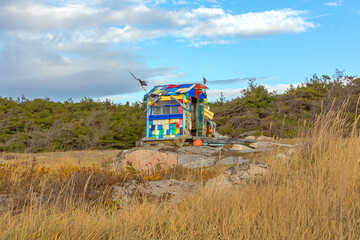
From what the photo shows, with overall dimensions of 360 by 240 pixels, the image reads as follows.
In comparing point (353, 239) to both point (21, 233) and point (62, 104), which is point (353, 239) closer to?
point (21, 233)

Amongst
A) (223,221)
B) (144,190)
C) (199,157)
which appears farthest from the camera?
(199,157)

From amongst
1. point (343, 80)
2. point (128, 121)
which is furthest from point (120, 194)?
point (343, 80)

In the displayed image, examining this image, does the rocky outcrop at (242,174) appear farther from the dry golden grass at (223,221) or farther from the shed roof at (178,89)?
the shed roof at (178,89)

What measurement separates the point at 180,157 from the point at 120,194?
14.2ft

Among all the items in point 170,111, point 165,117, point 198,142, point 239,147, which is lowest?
point 239,147

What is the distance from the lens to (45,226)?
3.11 meters

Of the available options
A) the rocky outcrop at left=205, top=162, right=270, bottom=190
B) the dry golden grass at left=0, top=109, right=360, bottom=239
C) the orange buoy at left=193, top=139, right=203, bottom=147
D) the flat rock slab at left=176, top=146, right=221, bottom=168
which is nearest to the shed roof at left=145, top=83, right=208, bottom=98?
the orange buoy at left=193, top=139, right=203, bottom=147

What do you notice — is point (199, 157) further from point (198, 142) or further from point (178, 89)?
point (178, 89)

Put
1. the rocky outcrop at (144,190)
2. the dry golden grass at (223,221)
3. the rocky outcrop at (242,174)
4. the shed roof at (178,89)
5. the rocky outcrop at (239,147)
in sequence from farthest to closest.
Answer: the shed roof at (178,89)
the rocky outcrop at (239,147)
the rocky outcrop at (242,174)
the rocky outcrop at (144,190)
the dry golden grass at (223,221)

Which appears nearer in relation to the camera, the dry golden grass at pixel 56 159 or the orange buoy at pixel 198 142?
the dry golden grass at pixel 56 159

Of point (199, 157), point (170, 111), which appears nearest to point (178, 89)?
point (170, 111)

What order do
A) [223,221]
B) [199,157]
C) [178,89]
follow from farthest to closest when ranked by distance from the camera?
[178,89]
[199,157]
[223,221]

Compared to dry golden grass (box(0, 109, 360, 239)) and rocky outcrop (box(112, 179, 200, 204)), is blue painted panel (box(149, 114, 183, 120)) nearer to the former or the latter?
rocky outcrop (box(112, 179, 200, 204))

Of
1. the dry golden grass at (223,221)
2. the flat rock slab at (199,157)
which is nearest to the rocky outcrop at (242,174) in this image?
the dry golden grass at (223,221)
